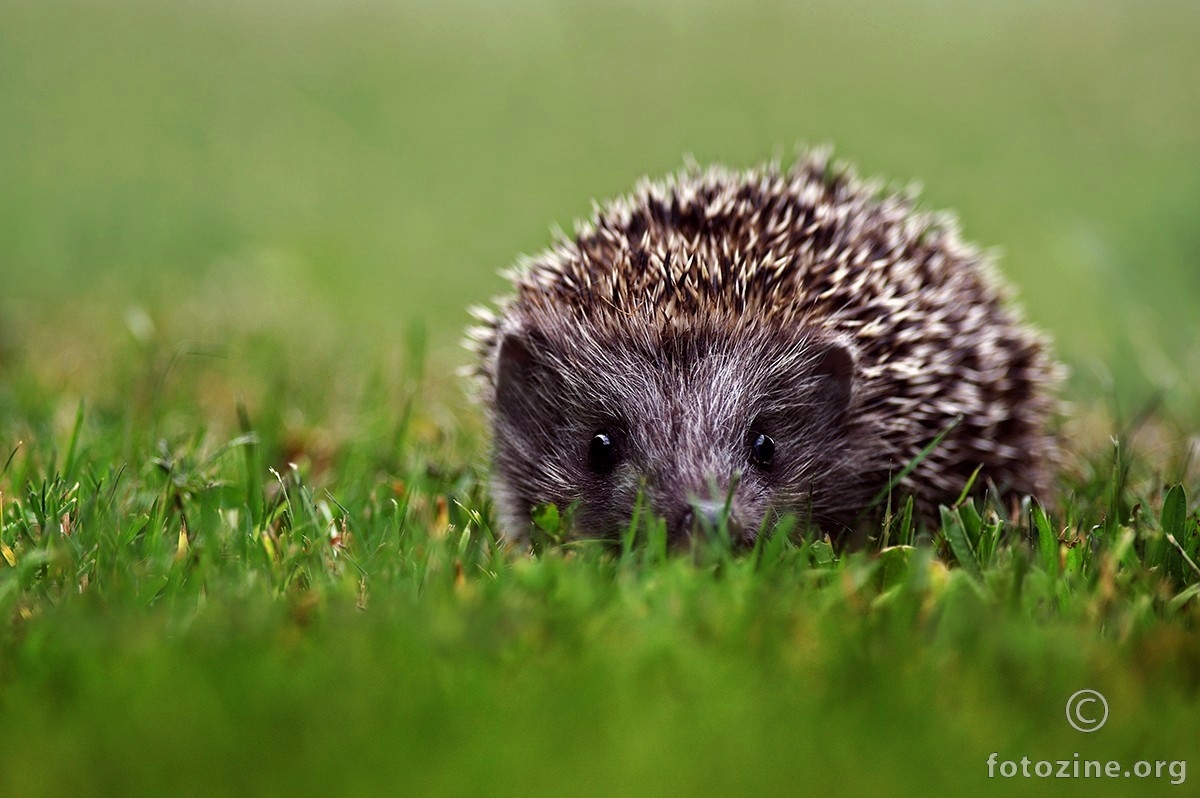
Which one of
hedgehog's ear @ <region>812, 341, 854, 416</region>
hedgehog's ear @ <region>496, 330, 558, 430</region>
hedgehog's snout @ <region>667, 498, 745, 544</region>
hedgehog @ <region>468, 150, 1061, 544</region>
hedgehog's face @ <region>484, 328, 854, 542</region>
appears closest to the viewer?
hedgehog's snout @ <region>667, 498, 745, 544</region>

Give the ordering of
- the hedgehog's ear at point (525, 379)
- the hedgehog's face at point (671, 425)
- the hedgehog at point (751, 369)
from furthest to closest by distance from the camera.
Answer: the hedgehog's ear at point (525, 379) < the hedgehog at point (751, 369) < the hedgehog's face at point (671, 425)

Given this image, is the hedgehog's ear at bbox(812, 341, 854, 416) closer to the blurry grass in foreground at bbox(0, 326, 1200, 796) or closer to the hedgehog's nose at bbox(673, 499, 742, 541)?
the blurry grass in foreground at bbox(0, 326, 1200, 796)

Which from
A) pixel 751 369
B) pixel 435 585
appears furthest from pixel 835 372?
pixel 435 585

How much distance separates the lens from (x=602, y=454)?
486 centimetres

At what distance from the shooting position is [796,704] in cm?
282

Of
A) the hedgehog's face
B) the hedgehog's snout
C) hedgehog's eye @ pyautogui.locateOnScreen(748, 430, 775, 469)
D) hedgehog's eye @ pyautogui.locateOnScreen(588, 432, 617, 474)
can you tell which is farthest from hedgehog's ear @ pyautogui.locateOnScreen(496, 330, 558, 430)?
the hedgehog's snout

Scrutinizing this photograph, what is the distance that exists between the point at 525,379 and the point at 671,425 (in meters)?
0.92

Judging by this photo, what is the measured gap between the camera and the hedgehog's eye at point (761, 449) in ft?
15.9

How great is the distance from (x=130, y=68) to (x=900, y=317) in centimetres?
1767

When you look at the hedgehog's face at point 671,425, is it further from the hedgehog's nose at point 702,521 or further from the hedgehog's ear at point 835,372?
the hedgehog's nose at point 702,521

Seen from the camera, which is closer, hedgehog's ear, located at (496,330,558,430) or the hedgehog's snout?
the hedgehog's snout

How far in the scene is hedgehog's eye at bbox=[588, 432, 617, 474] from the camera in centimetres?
483

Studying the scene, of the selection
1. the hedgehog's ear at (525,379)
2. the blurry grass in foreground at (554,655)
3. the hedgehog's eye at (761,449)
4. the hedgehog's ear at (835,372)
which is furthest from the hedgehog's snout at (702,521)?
the hedgehog's ear at (525,379)

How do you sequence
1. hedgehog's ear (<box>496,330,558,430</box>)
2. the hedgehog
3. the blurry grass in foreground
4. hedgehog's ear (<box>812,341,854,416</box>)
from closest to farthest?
the blurry grass in foreground, the hedgehog, hedgehog's ear (<box>812,341,854,416</box>), hedgehog's ear (<box>496,330,558,430</box>)
